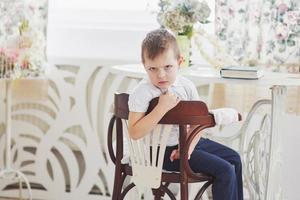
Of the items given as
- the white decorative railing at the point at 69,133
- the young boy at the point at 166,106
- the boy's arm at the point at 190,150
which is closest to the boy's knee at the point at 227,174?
the young boy at the point at 166,106

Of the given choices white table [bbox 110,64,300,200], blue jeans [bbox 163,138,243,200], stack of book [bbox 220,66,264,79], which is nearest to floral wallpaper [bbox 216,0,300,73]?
white table [bbox 110,64,300,200]

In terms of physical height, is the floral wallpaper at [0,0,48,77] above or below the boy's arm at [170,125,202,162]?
above

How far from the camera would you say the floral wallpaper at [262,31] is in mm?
2799

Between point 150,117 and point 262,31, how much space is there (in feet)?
3.66

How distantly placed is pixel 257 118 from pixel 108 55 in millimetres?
866

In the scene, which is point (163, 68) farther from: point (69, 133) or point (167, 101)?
point (69, 133)

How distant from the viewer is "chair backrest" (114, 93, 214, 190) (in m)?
1.95

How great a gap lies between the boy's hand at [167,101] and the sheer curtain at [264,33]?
98 cm

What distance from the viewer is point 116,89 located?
3141mm

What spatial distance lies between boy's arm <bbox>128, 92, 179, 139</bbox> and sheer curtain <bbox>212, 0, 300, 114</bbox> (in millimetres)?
960

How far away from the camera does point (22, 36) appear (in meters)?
2.87

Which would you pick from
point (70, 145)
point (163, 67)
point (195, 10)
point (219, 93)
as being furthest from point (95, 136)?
point (163, 67)

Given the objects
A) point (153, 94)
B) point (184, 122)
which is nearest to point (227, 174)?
point (184, 122)

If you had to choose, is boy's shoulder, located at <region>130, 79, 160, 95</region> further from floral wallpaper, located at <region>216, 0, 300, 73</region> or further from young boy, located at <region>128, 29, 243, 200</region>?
floral wallpaper, located at <region>216, 0, 300, 73</region>
